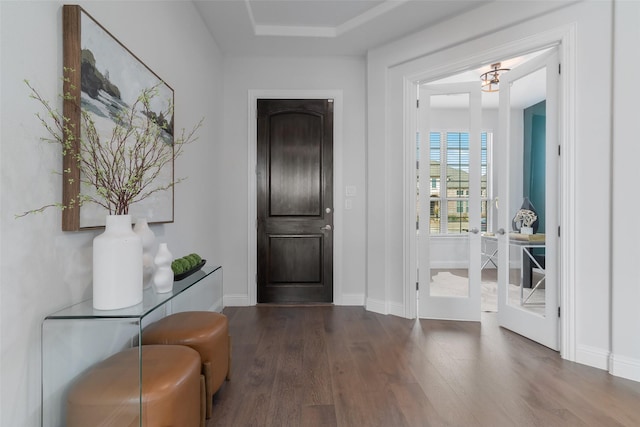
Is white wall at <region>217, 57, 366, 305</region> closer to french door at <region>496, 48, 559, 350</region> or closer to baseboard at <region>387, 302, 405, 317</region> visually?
baseboard at <region>387, 302, 405, 317</region>

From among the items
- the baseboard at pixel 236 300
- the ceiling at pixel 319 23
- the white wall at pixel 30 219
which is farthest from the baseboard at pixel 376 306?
the white wall at pixel 30 219

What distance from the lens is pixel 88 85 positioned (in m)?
1.39

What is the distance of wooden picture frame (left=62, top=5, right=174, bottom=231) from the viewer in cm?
129

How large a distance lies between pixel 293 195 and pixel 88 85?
8.05 ft

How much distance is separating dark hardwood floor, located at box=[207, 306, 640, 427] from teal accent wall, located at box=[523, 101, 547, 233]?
1146 mm

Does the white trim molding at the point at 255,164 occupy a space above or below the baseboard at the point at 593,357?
above

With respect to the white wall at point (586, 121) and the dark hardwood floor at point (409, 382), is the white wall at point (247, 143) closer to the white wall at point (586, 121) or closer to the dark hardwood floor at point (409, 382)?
the dark hardwood floor at point (409, 382)

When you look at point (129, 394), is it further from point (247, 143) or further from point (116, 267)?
point (247, 143)

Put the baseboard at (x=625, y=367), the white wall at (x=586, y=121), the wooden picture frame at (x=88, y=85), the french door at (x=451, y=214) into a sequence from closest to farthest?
the wooden picture frame at (x=88, y=85), the baseboard at (x=625, y=367), the white wall at (x=586, y=121), the french door at (x=451, y=214)

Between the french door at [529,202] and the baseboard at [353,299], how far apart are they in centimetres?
141

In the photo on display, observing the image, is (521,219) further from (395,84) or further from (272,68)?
(272,68)

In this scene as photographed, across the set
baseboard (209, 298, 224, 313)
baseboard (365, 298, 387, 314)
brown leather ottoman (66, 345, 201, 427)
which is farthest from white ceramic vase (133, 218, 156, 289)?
baseboard (365, 298, 387, 314)

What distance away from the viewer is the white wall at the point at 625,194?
2070 mm

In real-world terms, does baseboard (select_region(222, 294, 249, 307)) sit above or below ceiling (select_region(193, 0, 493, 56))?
below
